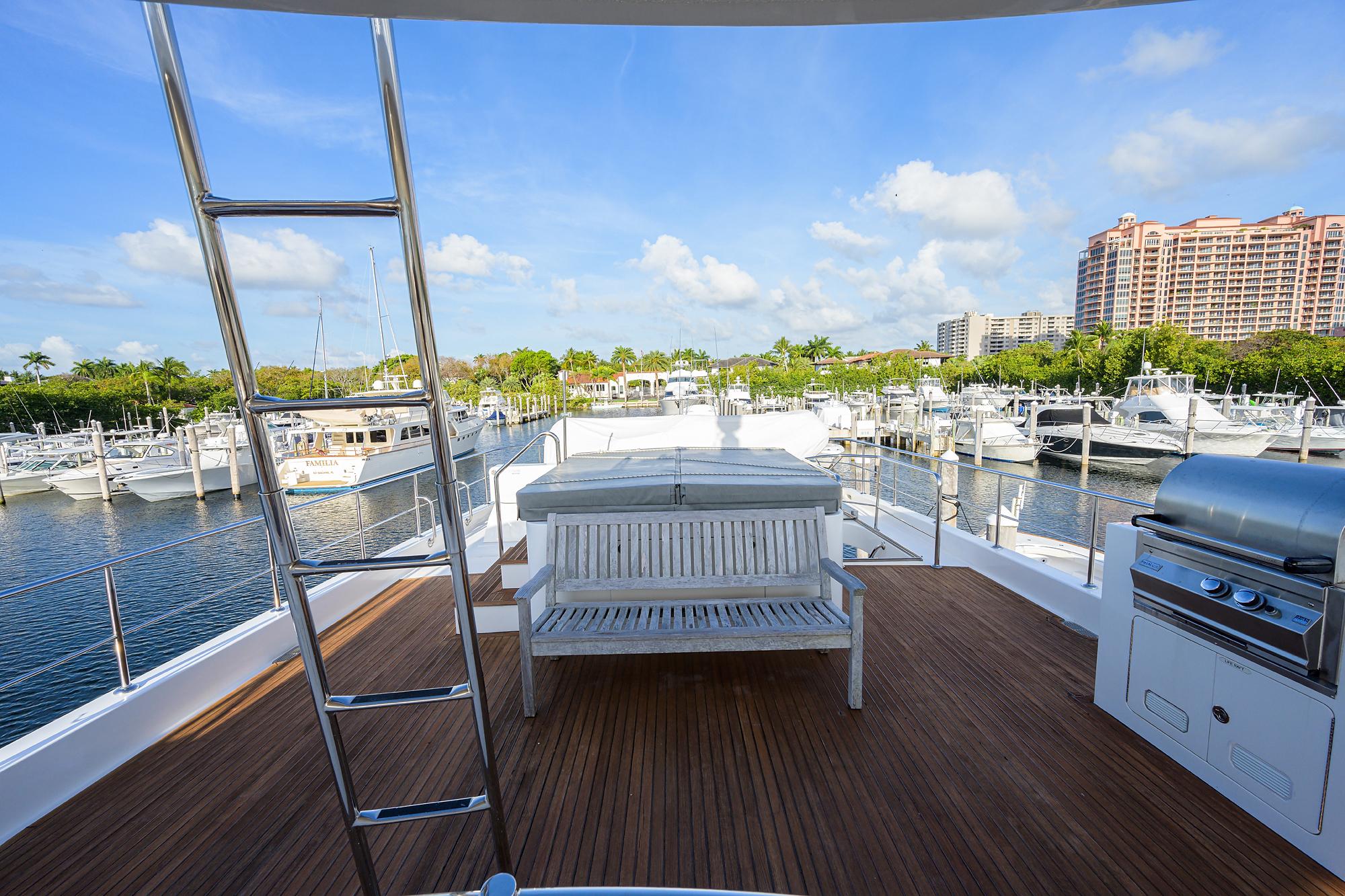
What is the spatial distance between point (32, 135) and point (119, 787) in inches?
91.9

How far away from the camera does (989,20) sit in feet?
3.75

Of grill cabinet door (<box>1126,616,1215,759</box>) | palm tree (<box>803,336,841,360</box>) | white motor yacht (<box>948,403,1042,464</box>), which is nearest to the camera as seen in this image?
grill cabinet door (<box>1126,616,1215,759</box>)

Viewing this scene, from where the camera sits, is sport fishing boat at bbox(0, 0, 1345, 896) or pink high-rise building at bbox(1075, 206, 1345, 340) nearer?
sport fishing boat at bbox(0, 0, 1345, 896)

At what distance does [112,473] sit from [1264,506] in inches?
1211

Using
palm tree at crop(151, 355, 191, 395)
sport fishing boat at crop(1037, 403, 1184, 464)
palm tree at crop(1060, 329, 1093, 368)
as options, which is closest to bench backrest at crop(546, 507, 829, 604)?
sport fishing boat at crop(1037, 403, 1184, 464)

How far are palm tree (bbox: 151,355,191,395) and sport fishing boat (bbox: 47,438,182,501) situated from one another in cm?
2104

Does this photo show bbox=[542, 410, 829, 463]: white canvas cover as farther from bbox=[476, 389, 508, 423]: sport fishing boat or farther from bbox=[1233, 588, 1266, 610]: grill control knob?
bbox=[476, 389, 508, 423]: sport fishing boat

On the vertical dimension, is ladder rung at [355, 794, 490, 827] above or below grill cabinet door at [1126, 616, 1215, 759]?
above

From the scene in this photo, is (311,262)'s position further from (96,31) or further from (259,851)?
(259,851)

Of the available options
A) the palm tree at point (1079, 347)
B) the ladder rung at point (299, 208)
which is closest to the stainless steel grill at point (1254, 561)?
the ladder rung at point (299, 208)

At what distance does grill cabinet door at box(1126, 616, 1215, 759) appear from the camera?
1.98m

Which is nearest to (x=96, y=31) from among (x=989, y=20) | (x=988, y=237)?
(x=989, y=20)

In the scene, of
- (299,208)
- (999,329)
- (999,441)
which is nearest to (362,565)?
(299,208)

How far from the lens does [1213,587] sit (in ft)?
6.15
